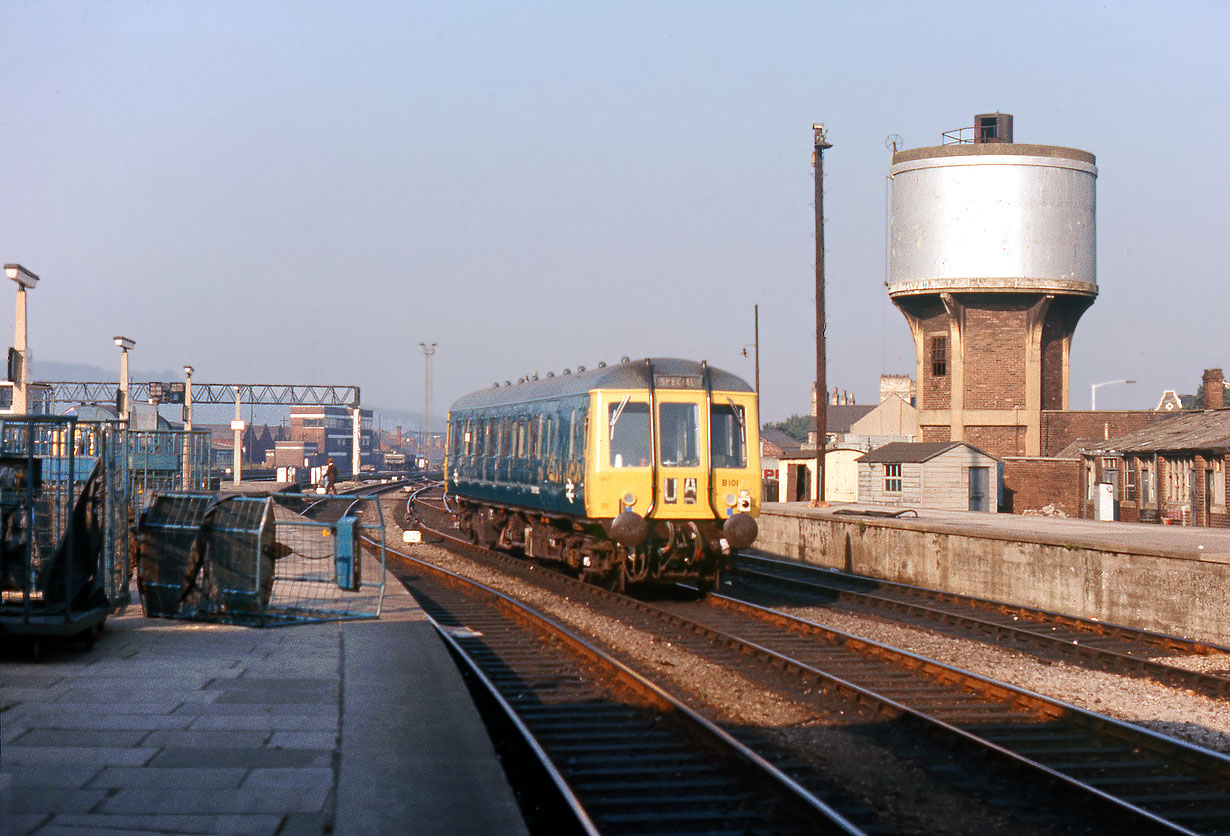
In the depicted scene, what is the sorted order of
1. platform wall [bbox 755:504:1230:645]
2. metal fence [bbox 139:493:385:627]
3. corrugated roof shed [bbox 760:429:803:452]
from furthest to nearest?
1. corrugated roof shed [bbox 760:429:803:452]
2. platform wall [bbox 755:504:1230:645]
3. metal fence [bbox 139:493:385:627]

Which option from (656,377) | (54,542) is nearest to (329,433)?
(656,377)

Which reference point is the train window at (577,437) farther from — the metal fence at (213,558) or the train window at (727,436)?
the metal fence at (213,558)

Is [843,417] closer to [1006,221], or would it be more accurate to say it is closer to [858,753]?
[1006,221]

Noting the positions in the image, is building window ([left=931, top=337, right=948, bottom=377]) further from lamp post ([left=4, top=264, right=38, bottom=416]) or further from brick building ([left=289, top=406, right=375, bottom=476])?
brick building ([left=289, top=406, right=375, bottom=476])

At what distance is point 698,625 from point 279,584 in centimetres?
584

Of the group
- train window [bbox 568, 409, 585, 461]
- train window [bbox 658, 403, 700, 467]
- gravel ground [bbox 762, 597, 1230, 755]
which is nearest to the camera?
gravel ground [bbox 762, 597, 1230, 755]

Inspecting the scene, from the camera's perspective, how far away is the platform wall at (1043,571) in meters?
16.0

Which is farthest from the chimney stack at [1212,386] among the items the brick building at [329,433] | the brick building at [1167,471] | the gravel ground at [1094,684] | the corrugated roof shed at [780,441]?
the brick building at [329,433]

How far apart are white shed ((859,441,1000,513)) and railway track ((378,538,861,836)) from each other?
2971 centimetres

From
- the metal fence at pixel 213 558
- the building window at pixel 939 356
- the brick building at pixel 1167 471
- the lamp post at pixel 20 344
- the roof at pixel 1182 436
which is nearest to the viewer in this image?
the metal fence at pixel 213 558

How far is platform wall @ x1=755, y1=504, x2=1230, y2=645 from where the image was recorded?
1596cm

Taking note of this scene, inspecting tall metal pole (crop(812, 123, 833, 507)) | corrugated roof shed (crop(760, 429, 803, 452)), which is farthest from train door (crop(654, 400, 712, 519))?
corrugated roof shed (crop(760, 429, 803, 452))

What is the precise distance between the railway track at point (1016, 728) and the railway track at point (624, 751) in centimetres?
169

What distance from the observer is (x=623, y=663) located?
1234 cm
